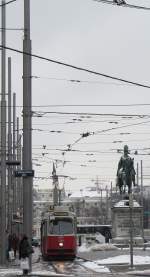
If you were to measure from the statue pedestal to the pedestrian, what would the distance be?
26425 millimetres

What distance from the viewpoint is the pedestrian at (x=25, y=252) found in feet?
92.3

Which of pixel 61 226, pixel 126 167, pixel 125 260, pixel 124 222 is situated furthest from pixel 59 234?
pixel 124 222

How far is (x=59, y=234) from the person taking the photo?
44.5 metres

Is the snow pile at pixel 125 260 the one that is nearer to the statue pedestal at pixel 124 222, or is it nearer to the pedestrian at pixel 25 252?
the pedestrian at pixel 25 252

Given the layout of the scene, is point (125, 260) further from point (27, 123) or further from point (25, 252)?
point (27, 123)

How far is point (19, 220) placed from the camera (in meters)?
52.6

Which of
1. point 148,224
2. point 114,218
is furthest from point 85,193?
point 114,218

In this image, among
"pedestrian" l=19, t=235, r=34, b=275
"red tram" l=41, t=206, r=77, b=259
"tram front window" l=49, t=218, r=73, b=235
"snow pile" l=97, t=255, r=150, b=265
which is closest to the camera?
"pedestrian" l=19, t=235, r=34, b=275

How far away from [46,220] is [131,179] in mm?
9198

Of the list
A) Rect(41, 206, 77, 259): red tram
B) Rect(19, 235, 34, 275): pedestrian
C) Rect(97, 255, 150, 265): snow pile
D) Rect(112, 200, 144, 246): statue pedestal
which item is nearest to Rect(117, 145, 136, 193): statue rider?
Rect(112, 200, 144, 246): statue pedestal

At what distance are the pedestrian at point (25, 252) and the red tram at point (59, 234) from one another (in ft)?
50.2

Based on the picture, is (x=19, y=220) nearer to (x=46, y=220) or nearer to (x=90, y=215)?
(x=46, y=220)

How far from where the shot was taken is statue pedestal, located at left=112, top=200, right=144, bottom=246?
55406 millimetres

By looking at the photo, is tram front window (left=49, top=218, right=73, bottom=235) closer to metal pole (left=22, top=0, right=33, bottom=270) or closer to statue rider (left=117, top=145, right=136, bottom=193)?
statue rider (left=117, top=145, right=136, bottom=193)
